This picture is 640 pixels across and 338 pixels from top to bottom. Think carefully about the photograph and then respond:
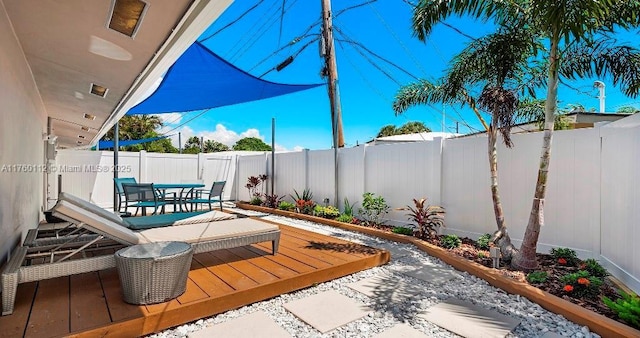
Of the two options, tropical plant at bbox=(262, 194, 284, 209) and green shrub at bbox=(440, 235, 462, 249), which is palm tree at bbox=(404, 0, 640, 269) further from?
tropical plant at bbox=(262, 194, 284, 209)

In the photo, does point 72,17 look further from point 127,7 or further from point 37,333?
point 37,333

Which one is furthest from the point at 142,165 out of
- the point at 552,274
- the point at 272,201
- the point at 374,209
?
the point at 552,274

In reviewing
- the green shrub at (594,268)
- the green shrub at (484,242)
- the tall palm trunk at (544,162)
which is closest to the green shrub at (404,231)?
the green shrub at (484,242)

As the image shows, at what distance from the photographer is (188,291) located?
2926mm

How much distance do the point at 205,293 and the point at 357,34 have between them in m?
9.72

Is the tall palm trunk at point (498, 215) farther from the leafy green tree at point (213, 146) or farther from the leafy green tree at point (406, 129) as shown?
the leafy green tree at point (213, 146)

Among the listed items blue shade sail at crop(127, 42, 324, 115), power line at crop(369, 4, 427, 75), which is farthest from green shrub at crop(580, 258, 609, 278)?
power line at crop(369, 4, 427, 75)

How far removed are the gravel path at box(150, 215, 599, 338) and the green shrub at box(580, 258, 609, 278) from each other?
974mm

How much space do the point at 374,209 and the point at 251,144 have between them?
46.8 m

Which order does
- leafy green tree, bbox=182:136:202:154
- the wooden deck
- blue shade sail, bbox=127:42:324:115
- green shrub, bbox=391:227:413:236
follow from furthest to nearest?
leafy green tree, bbox=182:136:202:154 < green shrub, bbox=391:227:413:236 < blue shade sail, bbox=127:42:324:115 < the wooden deck

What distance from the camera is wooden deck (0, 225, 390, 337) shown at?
232 centimetres

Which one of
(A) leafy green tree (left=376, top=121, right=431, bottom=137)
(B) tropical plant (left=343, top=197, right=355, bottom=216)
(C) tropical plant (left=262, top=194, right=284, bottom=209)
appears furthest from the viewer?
(A) leafy green tree (left=376, top=121, right=431, bottom=137)

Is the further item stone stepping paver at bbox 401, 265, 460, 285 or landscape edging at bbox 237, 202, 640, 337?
Answer: stone stepping paver at bbox 401, 265, 460, 285

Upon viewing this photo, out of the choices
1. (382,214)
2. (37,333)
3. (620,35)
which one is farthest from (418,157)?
(37,333)
